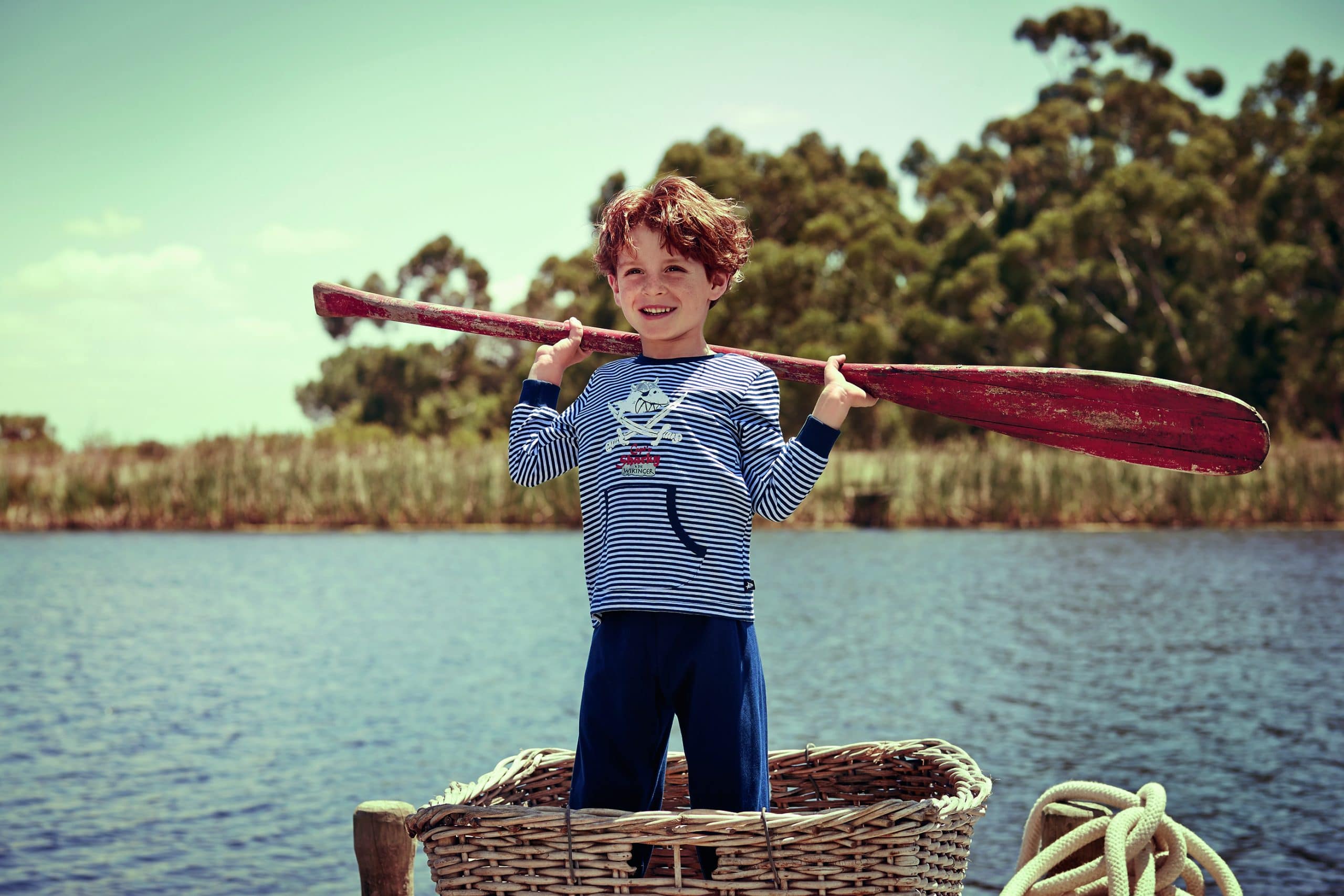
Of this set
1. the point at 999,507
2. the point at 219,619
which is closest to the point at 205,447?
the point at 219,619

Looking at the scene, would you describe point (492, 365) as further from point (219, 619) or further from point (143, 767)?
point (143, 767)

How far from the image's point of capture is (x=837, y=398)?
2.31 metres

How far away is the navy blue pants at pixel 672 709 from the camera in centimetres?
217

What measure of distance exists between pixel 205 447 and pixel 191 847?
675 inches

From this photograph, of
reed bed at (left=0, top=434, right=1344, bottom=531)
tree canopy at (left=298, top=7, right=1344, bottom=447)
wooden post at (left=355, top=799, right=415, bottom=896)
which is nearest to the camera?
wooden post at (left=355, top=799, right=415, bottom=896)

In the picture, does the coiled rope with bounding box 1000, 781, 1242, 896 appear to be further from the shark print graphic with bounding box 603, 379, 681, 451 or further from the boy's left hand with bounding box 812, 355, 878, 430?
the shark print graphic with bounding box 603, 379, 681, 451

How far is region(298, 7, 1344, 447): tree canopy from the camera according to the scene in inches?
1139

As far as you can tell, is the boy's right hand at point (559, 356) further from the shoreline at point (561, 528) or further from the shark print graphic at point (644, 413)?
the shoreline at point (561, 528)

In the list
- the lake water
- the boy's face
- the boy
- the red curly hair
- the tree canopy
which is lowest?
the lake water

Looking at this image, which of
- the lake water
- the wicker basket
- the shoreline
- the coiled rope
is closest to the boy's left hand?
the wicker basket

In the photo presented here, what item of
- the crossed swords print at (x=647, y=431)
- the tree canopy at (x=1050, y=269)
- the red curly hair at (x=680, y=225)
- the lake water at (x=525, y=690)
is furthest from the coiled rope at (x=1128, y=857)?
the tree canopy at (x=1050, y=269)

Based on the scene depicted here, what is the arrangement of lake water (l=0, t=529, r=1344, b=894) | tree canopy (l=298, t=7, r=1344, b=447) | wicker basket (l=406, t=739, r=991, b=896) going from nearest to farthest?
wicker basket (l=406, t=739, r=991, b=896), lake water (l=0, t=529, r=1344, b=894), tree canopy (l=298, t=7, r=1344, b=447)

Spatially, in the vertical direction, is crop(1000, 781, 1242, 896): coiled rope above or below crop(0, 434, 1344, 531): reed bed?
below

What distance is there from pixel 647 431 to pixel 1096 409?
944 millimetres
